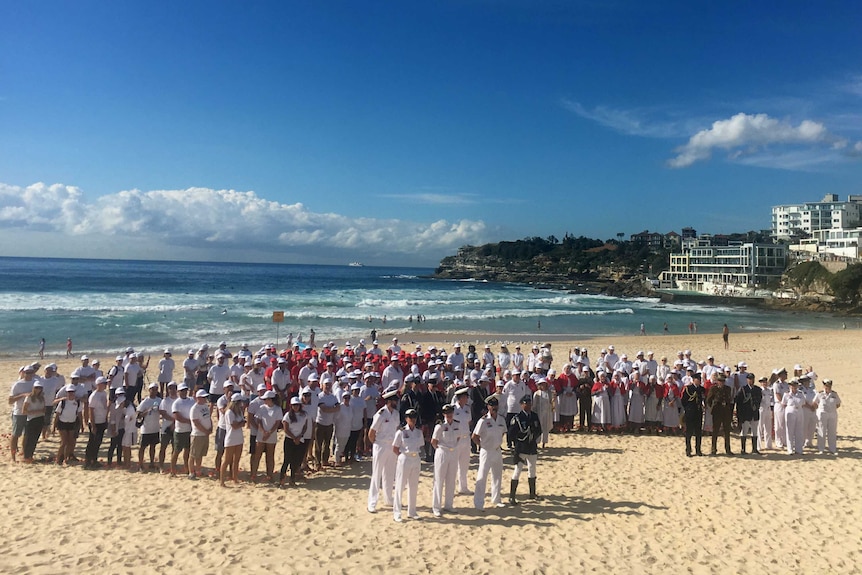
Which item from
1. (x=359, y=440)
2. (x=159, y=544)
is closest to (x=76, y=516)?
(x=159, y=544)

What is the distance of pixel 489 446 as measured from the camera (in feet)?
25.8

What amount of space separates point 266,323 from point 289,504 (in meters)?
34.1

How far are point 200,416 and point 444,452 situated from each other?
4.12m

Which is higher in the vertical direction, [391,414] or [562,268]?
[562,268]

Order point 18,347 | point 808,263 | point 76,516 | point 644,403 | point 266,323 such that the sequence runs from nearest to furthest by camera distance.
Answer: point 76,516
point 644,403
point 18,347
point 266,323
point 808,263

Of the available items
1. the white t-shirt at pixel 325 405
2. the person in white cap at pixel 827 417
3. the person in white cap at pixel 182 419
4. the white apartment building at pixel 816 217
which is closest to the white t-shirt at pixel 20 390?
the person in white cap at pixel 182 419

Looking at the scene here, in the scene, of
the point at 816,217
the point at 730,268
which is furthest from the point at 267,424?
the point at 816,217

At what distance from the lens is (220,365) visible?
12672mm

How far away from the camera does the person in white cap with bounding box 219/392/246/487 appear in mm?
8617

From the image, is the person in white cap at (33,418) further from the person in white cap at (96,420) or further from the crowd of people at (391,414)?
the person in white cap at (96,420)

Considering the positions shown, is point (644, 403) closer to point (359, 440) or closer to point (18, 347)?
point (359, 440)

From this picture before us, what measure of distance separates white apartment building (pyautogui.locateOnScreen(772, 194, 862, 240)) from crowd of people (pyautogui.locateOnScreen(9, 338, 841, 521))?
121105 mm

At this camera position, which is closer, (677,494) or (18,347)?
(677,494)

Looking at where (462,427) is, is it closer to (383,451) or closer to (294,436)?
(383,451)
